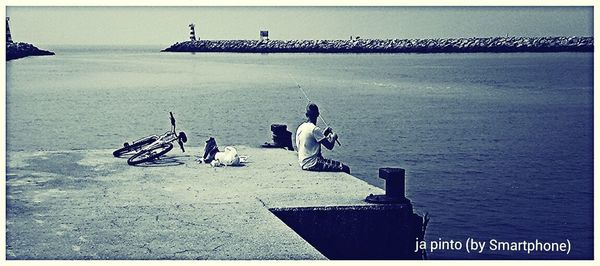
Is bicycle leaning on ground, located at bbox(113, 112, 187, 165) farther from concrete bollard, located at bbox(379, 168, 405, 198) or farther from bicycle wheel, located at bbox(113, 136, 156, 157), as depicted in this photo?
concrete bollard, located at bbox(379, 168, 405, 198)

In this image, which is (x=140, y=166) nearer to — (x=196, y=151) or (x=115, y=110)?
(x=196, y=151)

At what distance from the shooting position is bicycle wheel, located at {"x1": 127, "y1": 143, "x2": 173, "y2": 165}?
43.6 feet

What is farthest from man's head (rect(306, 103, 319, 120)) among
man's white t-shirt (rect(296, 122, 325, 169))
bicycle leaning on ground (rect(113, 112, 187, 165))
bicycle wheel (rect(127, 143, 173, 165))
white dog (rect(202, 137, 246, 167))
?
bicycle wheel (rect(127, 143, 173, 165))

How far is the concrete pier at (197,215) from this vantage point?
27.4 ft

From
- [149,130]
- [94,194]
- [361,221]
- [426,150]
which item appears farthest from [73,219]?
[149,130]

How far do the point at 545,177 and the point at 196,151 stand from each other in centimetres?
940

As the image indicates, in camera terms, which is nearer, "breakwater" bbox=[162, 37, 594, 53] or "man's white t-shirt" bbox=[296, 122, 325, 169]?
"man's white t-shirt" bbox=[296, 122, 325, 169]

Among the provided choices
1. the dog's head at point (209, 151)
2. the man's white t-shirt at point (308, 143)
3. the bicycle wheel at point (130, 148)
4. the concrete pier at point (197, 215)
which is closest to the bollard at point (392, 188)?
the concrete pier at point (197, 215)

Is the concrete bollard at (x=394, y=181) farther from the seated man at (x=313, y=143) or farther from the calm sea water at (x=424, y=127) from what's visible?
the calm sea water at (x=424, y=127)

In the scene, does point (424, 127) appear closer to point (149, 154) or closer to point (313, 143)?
point (149, 154)

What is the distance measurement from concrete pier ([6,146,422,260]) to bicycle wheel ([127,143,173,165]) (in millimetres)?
190

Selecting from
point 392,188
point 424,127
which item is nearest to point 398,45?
point 424,127

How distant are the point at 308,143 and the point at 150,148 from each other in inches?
109

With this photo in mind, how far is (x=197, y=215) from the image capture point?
966cm
